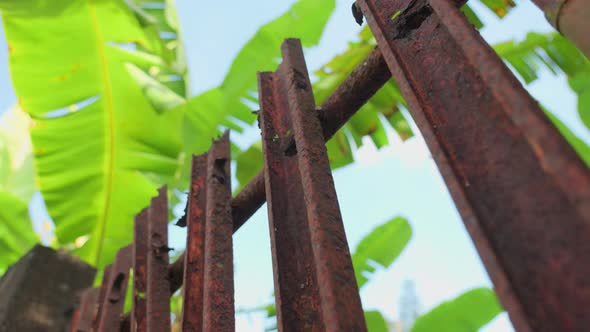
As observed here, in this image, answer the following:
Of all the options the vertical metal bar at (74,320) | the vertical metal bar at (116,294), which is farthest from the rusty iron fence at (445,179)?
the vertical metal bar at (74,320)

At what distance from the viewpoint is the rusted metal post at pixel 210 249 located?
1016 millimetres

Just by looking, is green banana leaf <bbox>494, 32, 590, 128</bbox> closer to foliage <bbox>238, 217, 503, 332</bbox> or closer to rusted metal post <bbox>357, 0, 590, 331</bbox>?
foliage <bbox>238, 217, 503, 332</bbox>

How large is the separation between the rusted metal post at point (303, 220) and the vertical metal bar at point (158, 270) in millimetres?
513

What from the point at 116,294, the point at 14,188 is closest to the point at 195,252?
the point at 116,294

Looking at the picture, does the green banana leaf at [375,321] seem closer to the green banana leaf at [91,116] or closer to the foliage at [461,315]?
the foliage at [461,315]

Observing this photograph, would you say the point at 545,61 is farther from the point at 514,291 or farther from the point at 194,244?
the point at 514,291

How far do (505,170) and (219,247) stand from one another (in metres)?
0.69

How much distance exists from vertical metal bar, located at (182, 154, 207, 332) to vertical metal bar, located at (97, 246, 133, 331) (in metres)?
0.49

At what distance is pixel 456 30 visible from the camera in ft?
2.23

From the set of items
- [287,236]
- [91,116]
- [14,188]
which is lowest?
[287,236]

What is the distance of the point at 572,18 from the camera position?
0.67 meters

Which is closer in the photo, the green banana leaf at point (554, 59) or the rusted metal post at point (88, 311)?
the rusted metal post at point (88, 311)

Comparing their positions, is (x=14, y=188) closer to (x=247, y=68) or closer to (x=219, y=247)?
(x=247, y=68)

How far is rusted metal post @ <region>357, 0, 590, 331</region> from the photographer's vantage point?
0.49 m
